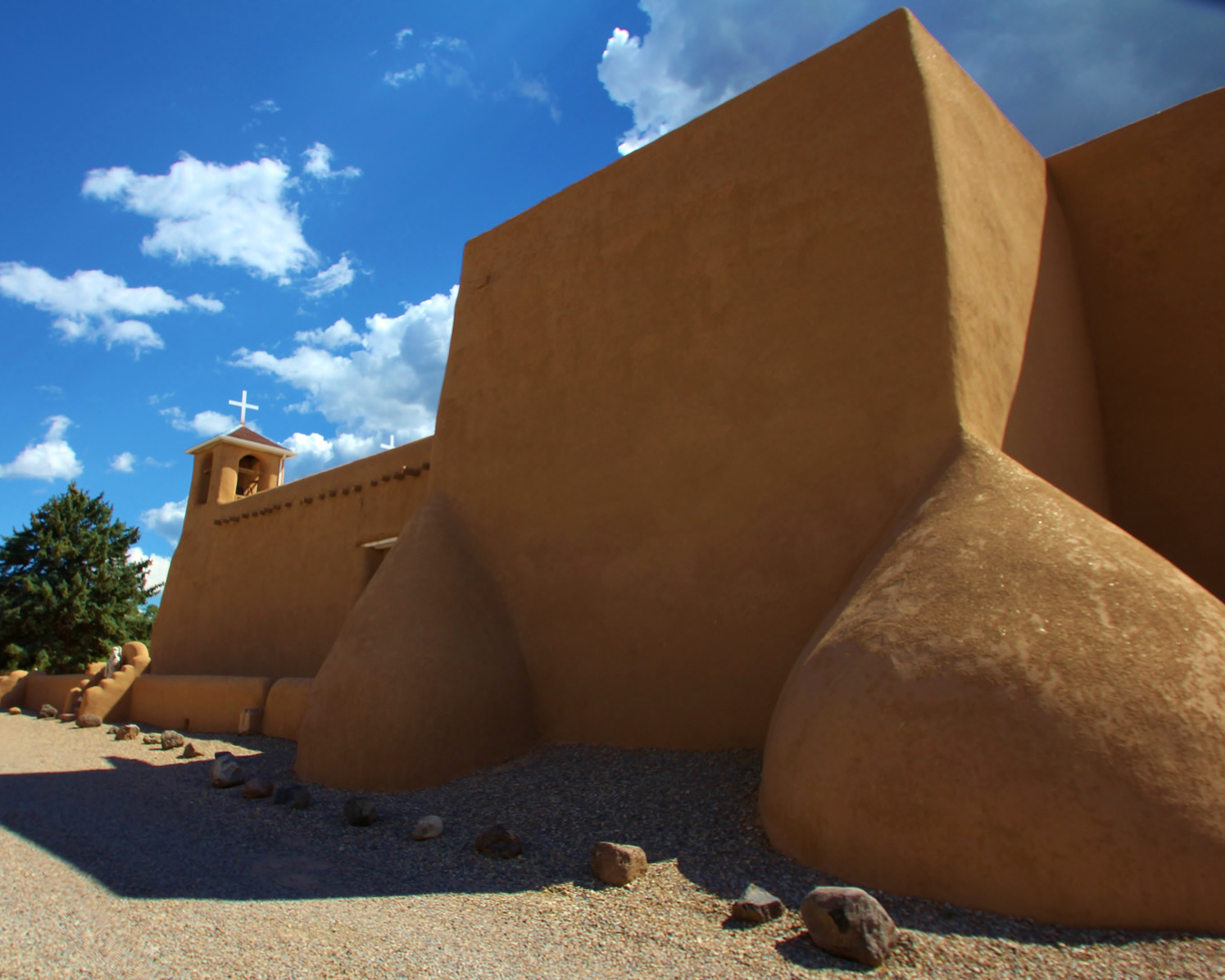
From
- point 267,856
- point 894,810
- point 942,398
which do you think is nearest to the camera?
point 894,810

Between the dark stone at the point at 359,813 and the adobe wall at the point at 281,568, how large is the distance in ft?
15.7

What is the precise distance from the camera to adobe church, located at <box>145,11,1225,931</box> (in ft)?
10.8

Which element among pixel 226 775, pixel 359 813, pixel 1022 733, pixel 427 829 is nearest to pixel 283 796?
pixel 226 775

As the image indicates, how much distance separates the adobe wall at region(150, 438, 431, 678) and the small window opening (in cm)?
135

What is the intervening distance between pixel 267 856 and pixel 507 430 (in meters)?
4.34

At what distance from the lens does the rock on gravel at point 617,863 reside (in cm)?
387

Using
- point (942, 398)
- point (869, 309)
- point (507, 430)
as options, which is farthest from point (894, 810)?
point (507, 430)

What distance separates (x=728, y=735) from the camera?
18.3 ft

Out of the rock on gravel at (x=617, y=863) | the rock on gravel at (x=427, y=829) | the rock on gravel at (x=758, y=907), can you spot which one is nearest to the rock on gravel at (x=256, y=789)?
the rock on gravel at (x=427, y=829)

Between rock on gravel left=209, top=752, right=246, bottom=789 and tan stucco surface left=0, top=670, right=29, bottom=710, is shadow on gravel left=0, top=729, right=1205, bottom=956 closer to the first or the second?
rock on gravel left=209, top=752, right=246, bottom=789

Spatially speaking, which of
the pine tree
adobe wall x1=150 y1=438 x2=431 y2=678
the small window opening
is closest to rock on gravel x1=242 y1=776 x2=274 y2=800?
adobe wall x1=150 y1=438 x2=431 y2=678

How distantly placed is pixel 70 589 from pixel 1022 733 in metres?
25.7

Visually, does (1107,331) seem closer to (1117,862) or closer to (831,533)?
(831,533)

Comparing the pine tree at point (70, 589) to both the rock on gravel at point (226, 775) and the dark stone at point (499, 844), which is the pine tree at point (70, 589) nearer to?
the rock on gravel at point (226, 775)
